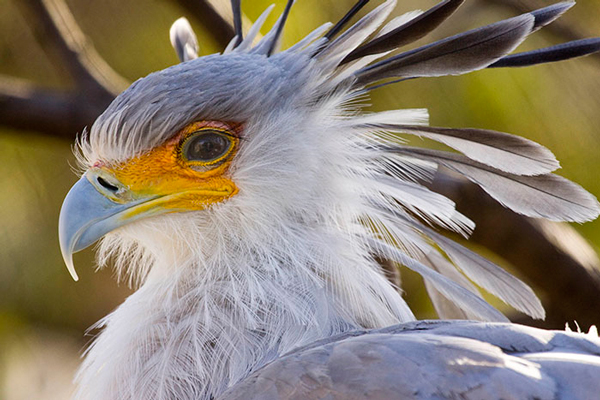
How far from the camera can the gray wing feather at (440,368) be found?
45.1 inches

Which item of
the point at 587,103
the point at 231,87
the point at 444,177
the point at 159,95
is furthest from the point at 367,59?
the point at 587,103

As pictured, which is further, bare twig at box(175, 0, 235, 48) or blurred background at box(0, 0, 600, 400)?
bare twig at box(175, 0, 235, 48)

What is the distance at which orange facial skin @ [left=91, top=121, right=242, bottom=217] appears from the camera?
5.13ft

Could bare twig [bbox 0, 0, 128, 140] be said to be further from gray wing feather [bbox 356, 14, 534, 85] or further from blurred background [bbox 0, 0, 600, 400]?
gray wing feather [bbox 356, 14, 534, 85]

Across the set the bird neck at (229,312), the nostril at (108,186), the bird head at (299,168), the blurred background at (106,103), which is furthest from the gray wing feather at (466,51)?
the blurred background at (106,103)

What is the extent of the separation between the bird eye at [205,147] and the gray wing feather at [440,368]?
0.48 meters

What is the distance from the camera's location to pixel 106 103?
259cm

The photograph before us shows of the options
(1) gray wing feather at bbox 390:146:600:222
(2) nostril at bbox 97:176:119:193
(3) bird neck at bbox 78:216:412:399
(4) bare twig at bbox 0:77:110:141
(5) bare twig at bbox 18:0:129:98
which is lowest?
(3) bird neck at bbox 78:216:412:399

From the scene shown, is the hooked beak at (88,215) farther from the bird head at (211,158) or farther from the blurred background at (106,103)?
the blurred background at (106,103)

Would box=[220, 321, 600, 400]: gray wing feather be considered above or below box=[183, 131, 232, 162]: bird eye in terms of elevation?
below

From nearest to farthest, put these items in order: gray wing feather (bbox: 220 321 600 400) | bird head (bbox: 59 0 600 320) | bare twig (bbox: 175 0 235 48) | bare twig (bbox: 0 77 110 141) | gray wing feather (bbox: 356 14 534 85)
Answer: gray wing feather (bbox: 220 321 600 400)
gray wing feather (bbox: 356 14 534 85)
bird head (bbox: 59 0 600 320)
bare twig (bbox: 0 77 110 141)
bare twig (bbox: 175 0 235 48)

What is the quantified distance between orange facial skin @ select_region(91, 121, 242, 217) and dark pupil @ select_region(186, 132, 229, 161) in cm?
1

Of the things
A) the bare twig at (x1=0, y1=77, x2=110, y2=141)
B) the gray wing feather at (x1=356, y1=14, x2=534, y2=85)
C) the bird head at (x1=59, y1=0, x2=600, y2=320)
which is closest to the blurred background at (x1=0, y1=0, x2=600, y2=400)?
the bare twig at (x1=0, y1=77, x2=110, y2=141)

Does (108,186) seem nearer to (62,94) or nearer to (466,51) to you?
(466,51)
